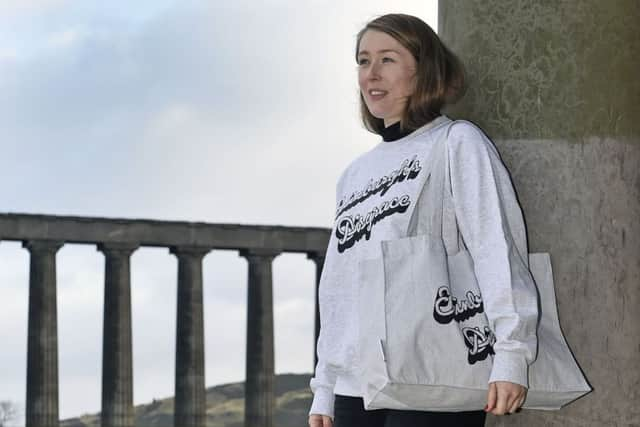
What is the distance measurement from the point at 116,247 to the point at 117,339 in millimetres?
5117

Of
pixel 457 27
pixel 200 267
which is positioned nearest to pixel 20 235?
pixel 200 267

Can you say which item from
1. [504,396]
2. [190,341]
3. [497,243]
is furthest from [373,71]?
[190,341]

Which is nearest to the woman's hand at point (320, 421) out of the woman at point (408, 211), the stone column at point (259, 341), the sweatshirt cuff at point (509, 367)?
the woman at point (408, 211)

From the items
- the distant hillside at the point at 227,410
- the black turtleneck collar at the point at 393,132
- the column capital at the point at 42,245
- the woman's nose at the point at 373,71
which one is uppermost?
the column capital at the point at 42,245

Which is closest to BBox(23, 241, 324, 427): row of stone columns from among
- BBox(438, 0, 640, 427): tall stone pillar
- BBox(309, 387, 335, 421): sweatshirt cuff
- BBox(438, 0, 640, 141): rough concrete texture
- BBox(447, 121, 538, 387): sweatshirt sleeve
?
BBox(309, 387, 335, 421): sweatshirt cuff

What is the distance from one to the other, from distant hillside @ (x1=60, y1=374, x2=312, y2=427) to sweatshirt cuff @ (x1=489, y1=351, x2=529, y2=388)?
121 m

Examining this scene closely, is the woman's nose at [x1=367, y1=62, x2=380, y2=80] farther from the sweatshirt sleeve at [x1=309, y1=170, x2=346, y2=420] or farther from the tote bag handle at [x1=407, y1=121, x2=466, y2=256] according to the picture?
the sweatshirt sleeve at [x1=309, y1=170, x2=346, y2=420]

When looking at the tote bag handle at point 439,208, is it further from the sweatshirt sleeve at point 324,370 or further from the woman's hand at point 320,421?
the woman's hand at point 320,421

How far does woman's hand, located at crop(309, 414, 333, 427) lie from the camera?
466 inches

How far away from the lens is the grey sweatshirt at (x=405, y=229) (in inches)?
385

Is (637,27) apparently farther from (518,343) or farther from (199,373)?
(199,373)

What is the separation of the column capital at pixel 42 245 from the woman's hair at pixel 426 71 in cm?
6230

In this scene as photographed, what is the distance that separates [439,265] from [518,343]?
0.87 m

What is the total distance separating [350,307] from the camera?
11.4 metres
